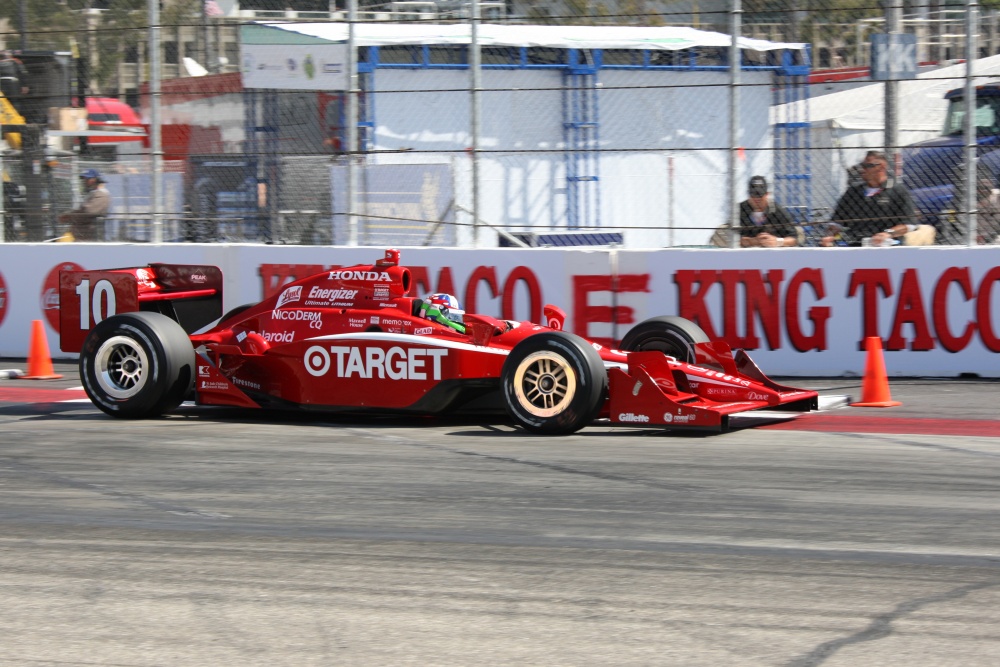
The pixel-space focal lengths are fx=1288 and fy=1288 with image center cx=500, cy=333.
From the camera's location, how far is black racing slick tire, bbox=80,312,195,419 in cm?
877

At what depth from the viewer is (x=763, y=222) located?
1145cm

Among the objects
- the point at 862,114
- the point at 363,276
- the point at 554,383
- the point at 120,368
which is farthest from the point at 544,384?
the point at 862,114

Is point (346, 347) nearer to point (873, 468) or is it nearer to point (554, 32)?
point (873, 468)

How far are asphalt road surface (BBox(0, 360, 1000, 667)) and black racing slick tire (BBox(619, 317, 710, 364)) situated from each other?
2.88 ft

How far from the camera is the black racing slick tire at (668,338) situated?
900 cm

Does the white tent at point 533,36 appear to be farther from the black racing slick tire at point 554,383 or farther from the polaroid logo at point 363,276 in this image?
the black racing slick tire at point 554,383

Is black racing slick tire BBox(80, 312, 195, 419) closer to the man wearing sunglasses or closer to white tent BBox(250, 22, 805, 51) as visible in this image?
white tent BBox(250, 22, 805, 51)

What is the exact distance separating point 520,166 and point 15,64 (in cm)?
562

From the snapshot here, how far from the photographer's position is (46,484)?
6.73 metres

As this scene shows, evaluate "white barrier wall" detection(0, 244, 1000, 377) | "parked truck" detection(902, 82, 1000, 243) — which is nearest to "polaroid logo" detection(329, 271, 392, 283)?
"white barrier wall" detection(0, 244, 1000, 377)

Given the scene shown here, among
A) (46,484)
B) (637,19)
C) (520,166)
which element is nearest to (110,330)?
(46,484)

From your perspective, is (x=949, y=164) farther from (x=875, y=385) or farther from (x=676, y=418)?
(x=676, y=418)

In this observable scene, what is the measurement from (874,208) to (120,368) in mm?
6472

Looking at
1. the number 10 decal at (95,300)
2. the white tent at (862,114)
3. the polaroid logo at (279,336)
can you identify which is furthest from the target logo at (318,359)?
the white tent at (862,114)
